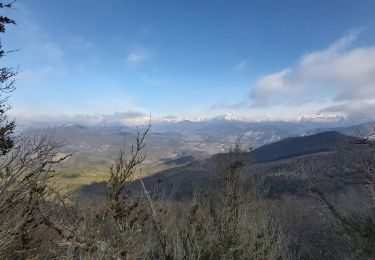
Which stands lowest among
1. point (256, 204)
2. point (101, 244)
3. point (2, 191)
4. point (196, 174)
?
point (196, 174)

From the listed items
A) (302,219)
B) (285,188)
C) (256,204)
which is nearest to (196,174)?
(285,188)

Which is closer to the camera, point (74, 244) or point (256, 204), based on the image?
point (74, 244)

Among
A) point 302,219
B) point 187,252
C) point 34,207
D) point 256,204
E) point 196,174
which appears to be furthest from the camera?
point 196,174

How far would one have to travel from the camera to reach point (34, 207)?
24.2ft

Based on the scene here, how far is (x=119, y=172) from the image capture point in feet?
26.8

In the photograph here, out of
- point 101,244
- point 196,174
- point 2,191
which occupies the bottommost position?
point 196,174

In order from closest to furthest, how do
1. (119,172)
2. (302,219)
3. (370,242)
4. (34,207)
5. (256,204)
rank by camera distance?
1. (34,207)
2. (119,172)
3. (370,242)
4. (256,204)
5. (302,219)

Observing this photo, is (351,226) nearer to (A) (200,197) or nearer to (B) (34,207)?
(A) (200,197)

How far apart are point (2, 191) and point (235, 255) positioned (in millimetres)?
5151

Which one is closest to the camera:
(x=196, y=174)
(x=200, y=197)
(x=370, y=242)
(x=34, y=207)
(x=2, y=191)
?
(x=2, y=191)

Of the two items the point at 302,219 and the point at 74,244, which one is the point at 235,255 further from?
the point at 302,219

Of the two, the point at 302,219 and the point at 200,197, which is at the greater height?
the point at 200,197

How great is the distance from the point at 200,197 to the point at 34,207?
7.01m

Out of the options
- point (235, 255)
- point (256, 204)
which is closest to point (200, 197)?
point (256, 204)
